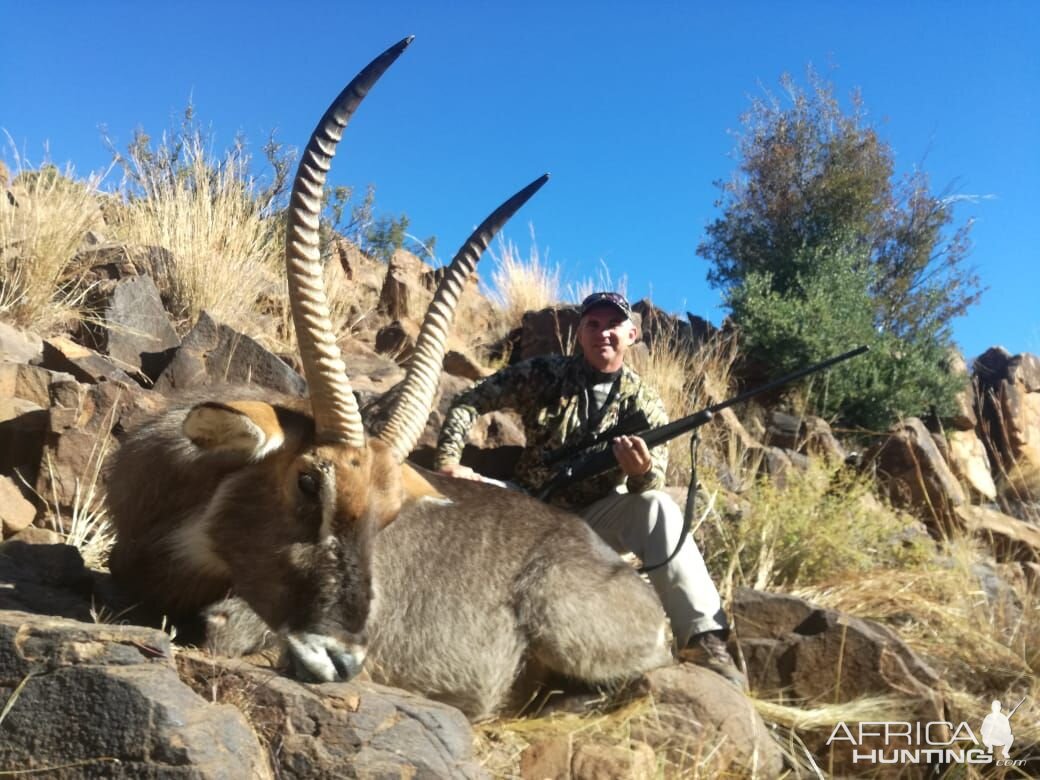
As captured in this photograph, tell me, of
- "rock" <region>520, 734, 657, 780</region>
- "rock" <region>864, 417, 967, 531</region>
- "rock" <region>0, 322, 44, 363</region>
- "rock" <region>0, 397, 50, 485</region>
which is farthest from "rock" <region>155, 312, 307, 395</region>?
"rock" <region>864, 417, 967, 531</region>

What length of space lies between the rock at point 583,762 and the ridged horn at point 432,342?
58.0 inches

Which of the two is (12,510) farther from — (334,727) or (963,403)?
(963,403)

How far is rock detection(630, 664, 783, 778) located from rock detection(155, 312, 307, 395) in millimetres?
4170

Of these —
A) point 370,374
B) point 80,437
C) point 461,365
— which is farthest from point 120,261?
point 80,437

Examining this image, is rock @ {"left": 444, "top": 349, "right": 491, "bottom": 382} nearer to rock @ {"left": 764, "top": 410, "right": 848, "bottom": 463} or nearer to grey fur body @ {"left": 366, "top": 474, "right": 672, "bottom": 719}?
rock @ {"left": 764, "top": 410, "right": 848, "bottom": 463}

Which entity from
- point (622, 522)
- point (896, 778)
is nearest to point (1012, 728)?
point (896, 778)

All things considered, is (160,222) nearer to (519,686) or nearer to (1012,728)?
(519,686)

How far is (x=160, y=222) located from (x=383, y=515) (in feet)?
29.4

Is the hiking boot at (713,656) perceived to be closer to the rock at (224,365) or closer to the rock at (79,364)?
the rock at (224,365)

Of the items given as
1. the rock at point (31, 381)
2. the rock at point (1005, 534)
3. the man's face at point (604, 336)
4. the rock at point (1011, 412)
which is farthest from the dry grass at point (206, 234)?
the rock at point (1011, 412)

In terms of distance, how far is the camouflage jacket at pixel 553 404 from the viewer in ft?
23.9

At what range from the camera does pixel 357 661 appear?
12.0 ft

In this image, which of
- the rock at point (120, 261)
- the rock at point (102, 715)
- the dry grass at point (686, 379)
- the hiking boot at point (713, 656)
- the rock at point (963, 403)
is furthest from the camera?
the rock at point (963, 403)

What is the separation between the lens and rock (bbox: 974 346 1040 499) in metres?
16.7
